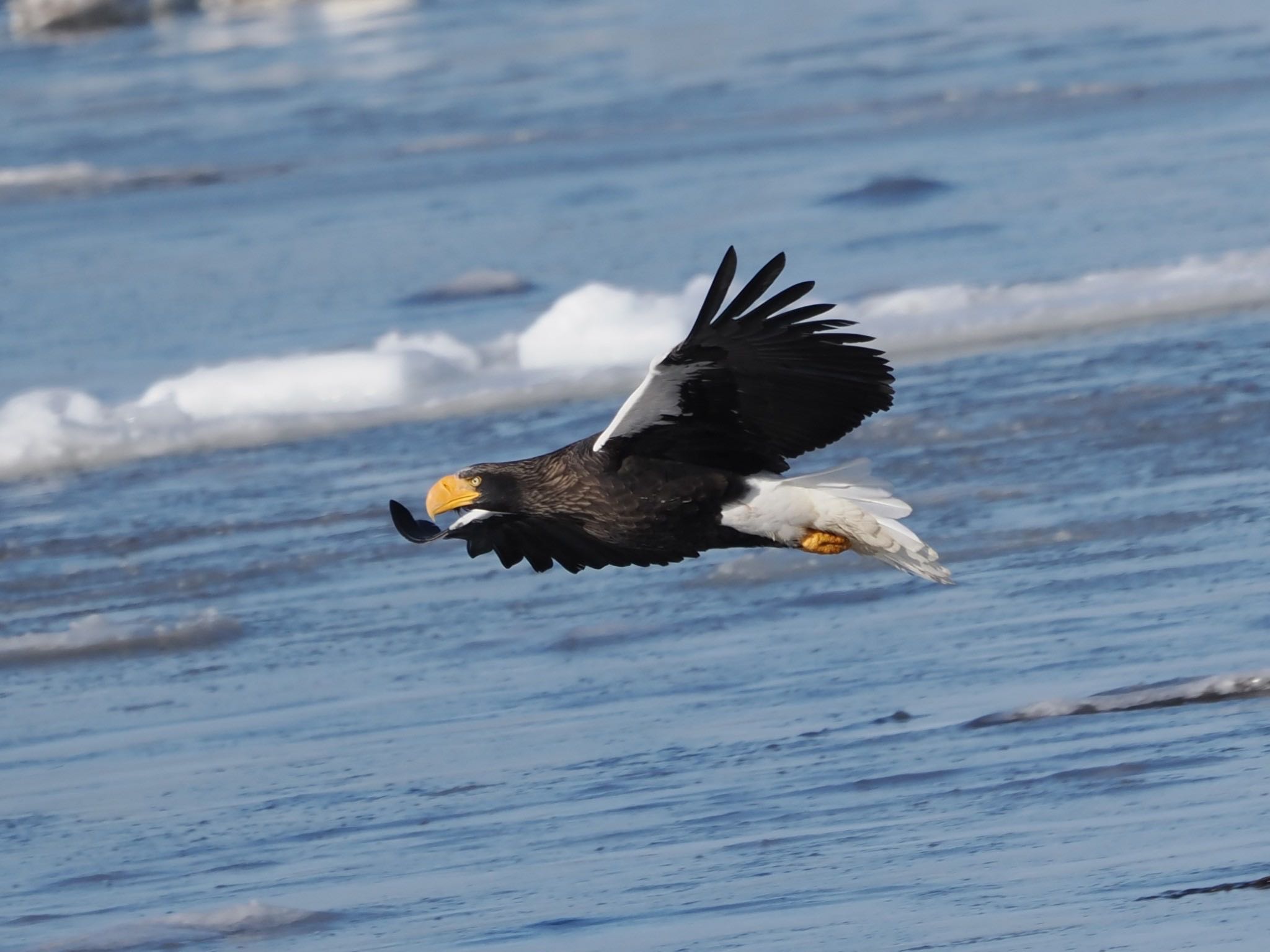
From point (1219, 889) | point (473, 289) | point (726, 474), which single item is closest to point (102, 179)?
point (473, 289)

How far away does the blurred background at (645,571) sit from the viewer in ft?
19.5

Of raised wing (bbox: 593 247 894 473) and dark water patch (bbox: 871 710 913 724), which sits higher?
raised wing (bbox: 593 247 894 473)

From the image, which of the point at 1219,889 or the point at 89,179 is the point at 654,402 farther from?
the point at 89,179

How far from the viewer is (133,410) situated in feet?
39.8

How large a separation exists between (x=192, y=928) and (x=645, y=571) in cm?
304

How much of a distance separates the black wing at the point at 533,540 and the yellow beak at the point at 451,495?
0.07 m

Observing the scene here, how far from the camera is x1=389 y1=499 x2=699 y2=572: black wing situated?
20.6ft

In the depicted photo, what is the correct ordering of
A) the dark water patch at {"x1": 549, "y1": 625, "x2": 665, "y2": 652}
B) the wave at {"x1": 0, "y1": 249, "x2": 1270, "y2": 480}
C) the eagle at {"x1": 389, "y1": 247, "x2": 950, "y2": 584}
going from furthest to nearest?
the wave at {"x1": 0, "y1": 249, "x2": 1270, "y2": 480}
the dark water patch at {"x1": 549, "y1": 625, "x2": 665, "y2": 652}
the eagle at {"x1": 389, "y1": 247, "x2": 950, "y2": 584}

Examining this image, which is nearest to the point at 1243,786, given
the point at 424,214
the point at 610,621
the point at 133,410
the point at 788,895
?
the point at 788,895

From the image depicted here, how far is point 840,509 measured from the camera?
20.1 feet

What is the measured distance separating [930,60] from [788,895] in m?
15.7

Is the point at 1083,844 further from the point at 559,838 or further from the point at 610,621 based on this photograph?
the point at 610,621

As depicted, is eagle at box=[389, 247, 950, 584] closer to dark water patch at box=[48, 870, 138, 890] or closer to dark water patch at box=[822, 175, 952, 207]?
dark water patch at box=[48, 870, 138, 890]

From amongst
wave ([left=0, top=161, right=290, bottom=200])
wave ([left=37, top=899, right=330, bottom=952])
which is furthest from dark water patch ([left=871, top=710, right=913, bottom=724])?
wave ([left=0, top=161, right=290, bottom=200])
